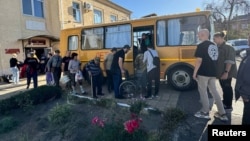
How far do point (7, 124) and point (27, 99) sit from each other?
102 cm

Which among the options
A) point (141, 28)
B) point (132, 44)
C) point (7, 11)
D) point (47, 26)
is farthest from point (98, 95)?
point (47, 26)

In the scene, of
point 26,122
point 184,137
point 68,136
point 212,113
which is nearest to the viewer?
point 184,137

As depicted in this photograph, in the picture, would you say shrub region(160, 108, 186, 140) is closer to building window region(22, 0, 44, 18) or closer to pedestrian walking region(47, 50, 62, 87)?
pedestrian walking region(47, 50, 62, 87)

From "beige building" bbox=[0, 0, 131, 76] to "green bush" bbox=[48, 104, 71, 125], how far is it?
9.68m

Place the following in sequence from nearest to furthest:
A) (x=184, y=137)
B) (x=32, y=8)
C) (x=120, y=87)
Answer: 1. (x=184, y=137)
2. (x=120, y=87)
3. (x=32, y=8)

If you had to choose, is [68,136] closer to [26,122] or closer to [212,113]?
[26,122]

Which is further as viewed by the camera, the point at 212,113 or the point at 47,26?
the point at 47,26

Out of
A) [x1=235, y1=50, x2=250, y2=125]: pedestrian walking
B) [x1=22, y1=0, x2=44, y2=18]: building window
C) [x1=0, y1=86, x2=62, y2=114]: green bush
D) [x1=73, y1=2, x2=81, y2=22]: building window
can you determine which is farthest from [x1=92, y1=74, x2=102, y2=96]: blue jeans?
[x1=73, y1=2, x2=81, y2=22]: building window

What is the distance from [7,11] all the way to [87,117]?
11525 millimetres

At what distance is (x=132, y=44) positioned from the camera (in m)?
7.98

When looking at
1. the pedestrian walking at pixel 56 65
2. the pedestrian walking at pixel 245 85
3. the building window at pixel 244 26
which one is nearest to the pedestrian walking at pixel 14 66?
the pedestrian walking at pixel 56 65

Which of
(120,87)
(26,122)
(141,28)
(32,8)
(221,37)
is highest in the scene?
(32,8)

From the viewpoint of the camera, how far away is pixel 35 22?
605 inches

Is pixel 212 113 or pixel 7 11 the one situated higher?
pixel 7 11
